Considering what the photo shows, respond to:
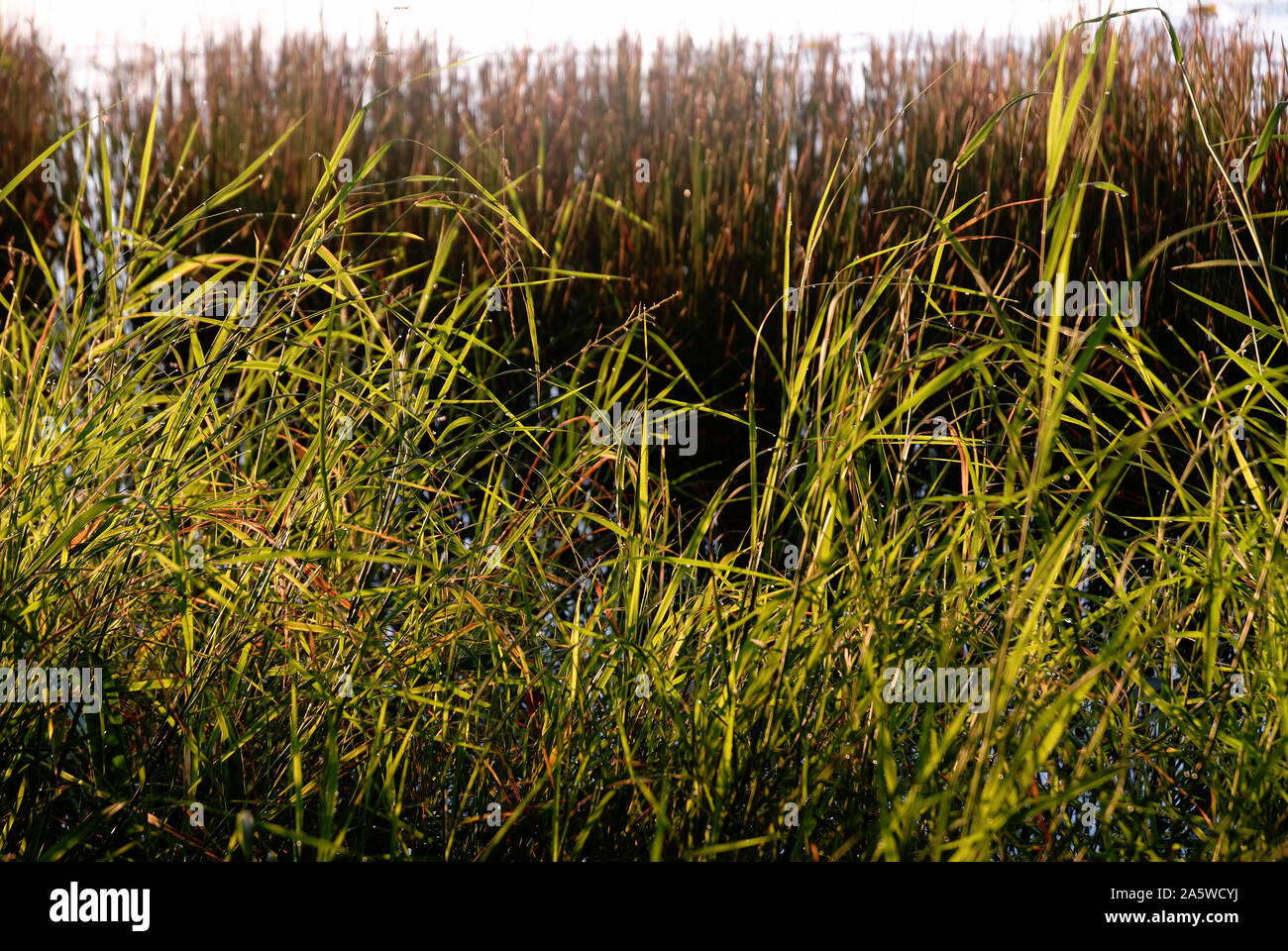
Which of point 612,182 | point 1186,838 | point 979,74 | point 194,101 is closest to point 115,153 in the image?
point 194,101

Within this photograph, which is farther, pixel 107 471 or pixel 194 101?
pixel 194 101

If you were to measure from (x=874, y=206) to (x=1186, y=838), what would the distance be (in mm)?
2801

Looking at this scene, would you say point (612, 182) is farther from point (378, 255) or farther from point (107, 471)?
point (107, 471)

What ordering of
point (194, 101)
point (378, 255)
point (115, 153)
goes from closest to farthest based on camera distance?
1. point (378, 255)
2. point (115, 153)
3. point (194, 101)

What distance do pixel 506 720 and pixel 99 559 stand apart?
82 cm

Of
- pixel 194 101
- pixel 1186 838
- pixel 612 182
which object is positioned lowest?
pixel 1186 838

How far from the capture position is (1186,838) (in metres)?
1.47

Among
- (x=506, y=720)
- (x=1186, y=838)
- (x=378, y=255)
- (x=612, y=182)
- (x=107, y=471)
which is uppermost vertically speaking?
(x=612, y=182)

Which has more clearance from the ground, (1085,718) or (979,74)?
(979,74)
